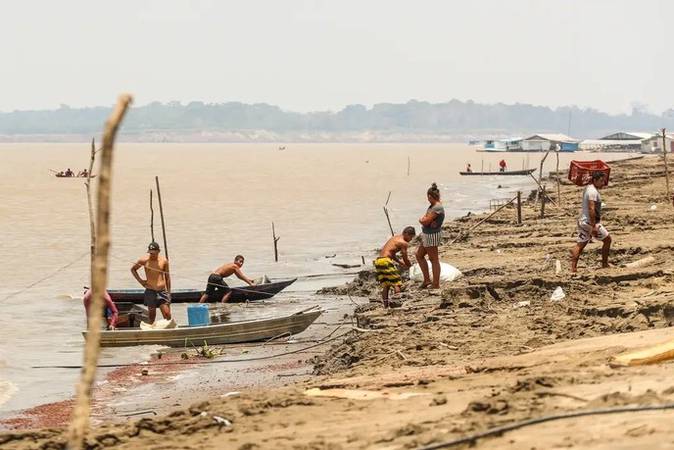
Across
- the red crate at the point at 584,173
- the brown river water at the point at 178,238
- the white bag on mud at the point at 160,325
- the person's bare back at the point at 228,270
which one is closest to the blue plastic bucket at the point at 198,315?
the white bag on mud at the point at 160,325

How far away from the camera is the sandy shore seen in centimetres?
683

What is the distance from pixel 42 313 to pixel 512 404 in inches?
619

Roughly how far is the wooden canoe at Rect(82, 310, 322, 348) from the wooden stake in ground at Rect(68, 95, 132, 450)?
9388 millimetres

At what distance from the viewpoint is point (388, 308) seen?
1473 centimetres

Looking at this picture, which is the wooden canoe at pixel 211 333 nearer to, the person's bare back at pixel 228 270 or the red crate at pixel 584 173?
the red crate at pixel 584 173

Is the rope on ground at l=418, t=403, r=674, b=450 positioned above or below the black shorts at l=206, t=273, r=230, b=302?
above

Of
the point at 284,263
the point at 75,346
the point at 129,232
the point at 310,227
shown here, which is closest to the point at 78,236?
the point at 129,232

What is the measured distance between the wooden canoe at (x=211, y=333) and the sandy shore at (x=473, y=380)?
130 cm

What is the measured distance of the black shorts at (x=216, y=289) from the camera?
2080 cm

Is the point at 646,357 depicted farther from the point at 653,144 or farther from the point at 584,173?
the point at 653,144

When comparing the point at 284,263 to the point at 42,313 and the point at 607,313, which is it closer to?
the point at 42,313

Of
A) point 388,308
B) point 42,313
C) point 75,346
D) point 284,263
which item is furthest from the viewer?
point 284,263

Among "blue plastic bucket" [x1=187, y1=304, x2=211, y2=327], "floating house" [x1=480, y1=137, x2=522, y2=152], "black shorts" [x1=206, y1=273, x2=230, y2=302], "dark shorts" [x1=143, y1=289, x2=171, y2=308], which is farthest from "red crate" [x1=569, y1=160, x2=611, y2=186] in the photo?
"floating house" [x1=480, y1=137, x2=522, y2=152]

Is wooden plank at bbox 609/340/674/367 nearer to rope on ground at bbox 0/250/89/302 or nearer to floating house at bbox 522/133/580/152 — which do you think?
rope on ground at bbox 0/250/89/302
